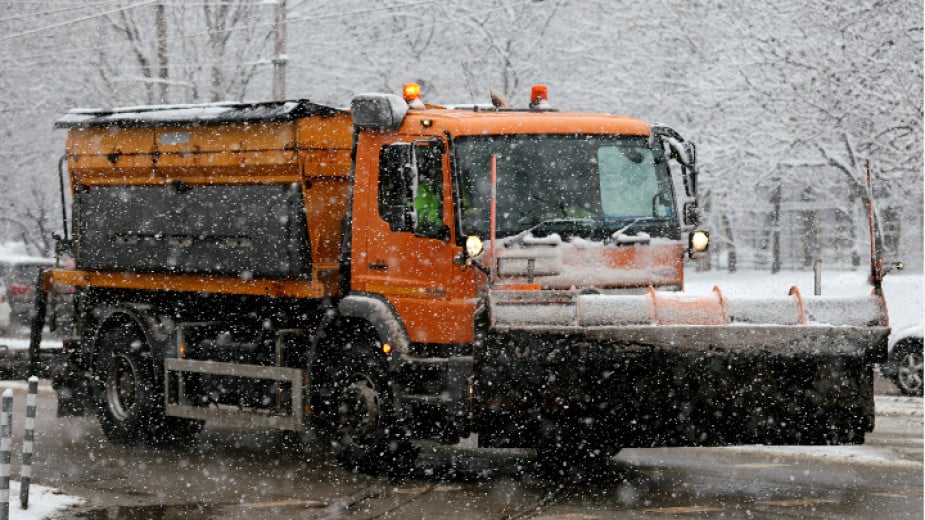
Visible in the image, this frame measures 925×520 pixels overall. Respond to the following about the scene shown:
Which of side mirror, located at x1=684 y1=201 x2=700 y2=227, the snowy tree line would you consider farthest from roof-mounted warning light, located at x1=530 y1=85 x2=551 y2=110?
the snowy tree line

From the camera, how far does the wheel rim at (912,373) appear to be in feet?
60.6

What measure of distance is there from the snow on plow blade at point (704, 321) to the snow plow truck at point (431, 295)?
15mm

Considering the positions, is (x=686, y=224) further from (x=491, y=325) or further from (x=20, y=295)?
(x=20, y=295)

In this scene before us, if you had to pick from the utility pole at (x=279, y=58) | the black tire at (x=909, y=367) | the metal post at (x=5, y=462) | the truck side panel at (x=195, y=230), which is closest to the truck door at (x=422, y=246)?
the truck side panel at (x=195, y=230)

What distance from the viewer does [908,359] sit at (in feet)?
61.1

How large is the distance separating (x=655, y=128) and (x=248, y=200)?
3.40 meters

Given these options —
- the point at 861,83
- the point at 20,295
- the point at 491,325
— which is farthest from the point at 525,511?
the point at 20,295

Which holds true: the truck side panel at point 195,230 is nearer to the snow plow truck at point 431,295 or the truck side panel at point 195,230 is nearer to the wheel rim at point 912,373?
the snow plow truck at point 431,295

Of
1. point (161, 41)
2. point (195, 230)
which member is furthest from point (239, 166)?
point (161, 41)

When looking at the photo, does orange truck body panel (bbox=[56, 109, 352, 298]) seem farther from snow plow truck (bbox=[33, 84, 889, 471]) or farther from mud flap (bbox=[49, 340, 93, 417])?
mud flap (bbox=[49, 340, 93, 417])

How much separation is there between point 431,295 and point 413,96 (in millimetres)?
1729

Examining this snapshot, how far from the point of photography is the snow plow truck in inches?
401

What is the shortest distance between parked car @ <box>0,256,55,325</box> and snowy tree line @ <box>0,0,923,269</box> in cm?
429

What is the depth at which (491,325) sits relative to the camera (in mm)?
10016
